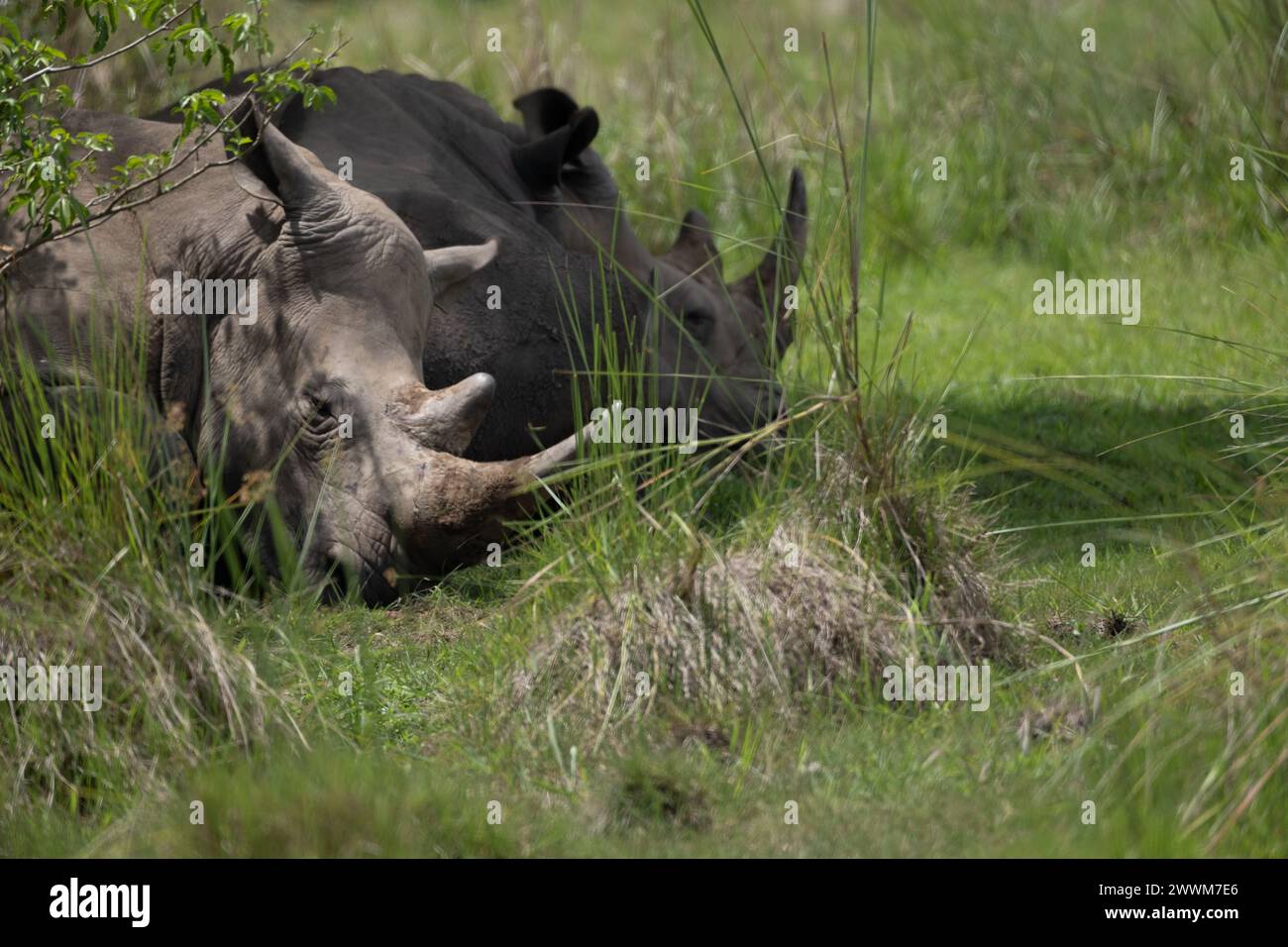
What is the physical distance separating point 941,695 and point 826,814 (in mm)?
708

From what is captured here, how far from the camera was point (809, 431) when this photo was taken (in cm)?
529

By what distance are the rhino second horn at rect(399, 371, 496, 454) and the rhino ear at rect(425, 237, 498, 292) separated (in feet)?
2.71

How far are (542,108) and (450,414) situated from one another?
9.71 ft

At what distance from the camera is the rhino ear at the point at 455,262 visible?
6.46 m

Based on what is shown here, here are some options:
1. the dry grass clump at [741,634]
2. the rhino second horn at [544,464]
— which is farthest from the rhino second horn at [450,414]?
the dry grass clump at [741,634]

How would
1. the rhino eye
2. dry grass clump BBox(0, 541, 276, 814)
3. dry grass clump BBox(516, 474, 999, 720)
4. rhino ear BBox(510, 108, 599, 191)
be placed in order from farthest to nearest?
1. rhino ear BBox(510, 108, 599, 191)
2. the rhino eye
3. dry grass clump BBox(516, 474, 999, 720)
4. dry grass clump BBox(0, 541, 276, 814)

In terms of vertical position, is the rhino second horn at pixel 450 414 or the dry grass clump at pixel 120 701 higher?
the rhino second horn at pixel 450 414

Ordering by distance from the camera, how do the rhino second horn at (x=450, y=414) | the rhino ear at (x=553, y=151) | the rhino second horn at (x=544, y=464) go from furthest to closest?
the rhino ear at (x=553, y=151) → the rhino second horn at (x=450, y=414) → the rhino second horn at (x=544, y=464)

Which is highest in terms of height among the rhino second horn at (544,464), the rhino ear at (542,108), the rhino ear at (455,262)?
the rhino ear at (542,108)

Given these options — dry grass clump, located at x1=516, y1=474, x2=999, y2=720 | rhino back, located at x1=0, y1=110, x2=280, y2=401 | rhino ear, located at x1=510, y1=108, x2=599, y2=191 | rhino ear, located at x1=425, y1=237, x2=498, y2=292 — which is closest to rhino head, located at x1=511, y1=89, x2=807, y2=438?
rhino ear, located at x1=510, y1=108, x2=599, y2=191

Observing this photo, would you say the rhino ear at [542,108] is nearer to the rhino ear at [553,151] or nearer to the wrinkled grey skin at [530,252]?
the wrinkled grey skin at [530,252]

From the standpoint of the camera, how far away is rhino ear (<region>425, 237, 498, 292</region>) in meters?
6.46

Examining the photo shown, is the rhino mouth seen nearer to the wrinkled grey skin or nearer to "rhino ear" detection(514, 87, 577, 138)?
the wrinkled grey skin
